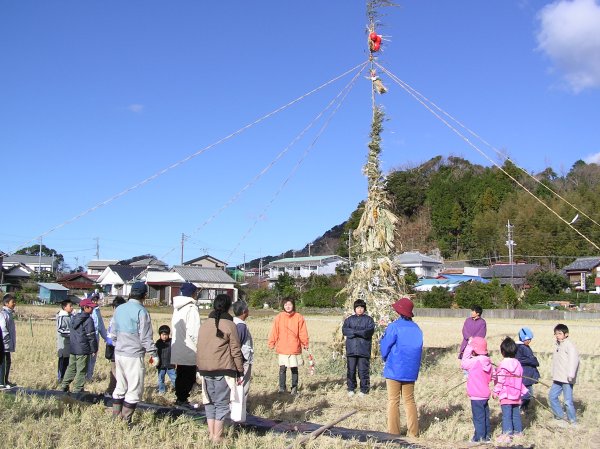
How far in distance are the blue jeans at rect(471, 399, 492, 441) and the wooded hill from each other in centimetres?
4638

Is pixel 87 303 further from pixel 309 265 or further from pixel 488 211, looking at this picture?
pixel 309 265

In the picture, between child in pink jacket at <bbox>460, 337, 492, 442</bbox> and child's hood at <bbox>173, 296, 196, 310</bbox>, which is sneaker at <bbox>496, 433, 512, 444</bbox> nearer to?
child in pink jacket at <bbox>460, 337, 492, 442</bbox>

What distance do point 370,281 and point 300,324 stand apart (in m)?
2.12

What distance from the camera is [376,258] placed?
1094cm

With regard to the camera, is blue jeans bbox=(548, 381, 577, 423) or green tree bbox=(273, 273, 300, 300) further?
green tree bbox=(273, 273, 300, 300)

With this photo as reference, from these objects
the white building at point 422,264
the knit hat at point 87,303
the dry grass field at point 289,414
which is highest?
the white building at point 422,264

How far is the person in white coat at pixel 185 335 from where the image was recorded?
7145 mm

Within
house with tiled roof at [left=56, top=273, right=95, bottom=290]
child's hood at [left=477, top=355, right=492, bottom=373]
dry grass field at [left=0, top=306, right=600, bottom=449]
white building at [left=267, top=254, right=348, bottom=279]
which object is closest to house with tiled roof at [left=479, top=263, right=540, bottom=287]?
white building at [left=267, top=254, right=348, bottom=279]

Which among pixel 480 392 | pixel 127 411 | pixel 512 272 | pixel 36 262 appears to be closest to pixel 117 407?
pixel 127 411

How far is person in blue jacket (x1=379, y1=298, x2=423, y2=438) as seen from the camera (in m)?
6.25

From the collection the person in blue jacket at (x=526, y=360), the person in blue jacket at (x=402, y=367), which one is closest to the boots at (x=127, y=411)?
the person in blue jacket at (x=402, y=367)

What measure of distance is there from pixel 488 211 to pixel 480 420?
5818 cm

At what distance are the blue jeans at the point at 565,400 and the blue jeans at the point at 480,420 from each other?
1.53 m

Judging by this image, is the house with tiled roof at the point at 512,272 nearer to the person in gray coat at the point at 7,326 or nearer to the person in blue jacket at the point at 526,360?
the person in blue jacket at the point at 526,360
